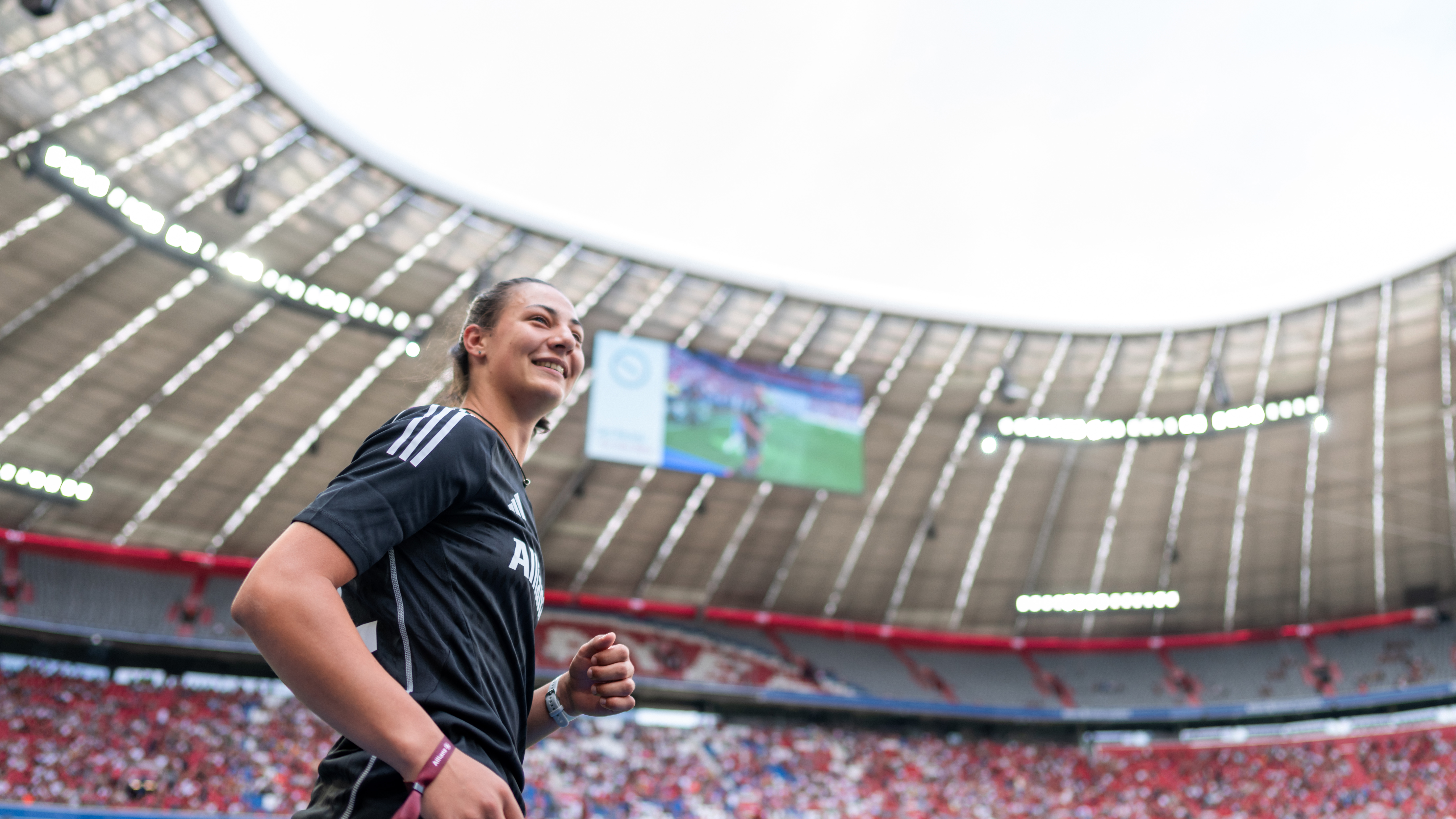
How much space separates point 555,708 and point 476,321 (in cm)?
98

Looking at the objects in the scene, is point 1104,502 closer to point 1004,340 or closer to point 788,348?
point 1004,340

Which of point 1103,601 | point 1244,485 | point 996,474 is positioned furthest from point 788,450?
point 1103,601

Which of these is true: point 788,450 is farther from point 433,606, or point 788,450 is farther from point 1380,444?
point 433,606

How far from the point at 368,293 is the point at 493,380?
61.9ft

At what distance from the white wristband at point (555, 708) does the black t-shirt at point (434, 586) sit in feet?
1.15

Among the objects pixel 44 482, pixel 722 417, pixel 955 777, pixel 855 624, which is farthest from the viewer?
pixel 855 624

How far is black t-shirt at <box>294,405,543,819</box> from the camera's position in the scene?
5.19 feet

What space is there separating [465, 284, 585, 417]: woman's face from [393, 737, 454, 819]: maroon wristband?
0.87 metres

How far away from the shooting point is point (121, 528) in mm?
24047

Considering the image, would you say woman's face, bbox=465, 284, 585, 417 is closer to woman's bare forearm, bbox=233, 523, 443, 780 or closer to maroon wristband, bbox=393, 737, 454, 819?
woman's bare forearm, bbox=233, 523, 443, 780

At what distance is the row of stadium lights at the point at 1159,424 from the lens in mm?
22297

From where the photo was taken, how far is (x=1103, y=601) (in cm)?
3095

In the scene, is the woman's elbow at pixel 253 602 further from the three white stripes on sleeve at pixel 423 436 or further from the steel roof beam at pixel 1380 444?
the steel roof beam at pixel 1380 444

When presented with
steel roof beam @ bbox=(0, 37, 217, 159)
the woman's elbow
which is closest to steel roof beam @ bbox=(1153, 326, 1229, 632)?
steel roof beam @ bbox=(0, 37, 217, 159)
